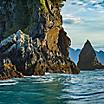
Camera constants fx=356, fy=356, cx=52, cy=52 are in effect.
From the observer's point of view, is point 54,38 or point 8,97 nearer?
point 8,97

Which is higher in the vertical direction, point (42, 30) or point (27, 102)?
point (42, 30)

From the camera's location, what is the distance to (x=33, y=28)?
13812cm

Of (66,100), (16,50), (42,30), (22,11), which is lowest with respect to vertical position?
(66,100)

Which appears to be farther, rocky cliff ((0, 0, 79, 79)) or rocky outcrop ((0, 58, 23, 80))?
rocky cliff ((0, 0, 79, 79))

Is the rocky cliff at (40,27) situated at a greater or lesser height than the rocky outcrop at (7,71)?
greater

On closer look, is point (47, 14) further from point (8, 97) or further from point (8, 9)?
point (8, 97)

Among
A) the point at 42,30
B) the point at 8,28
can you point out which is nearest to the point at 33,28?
the point at 42,30

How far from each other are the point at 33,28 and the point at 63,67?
64.3 feet

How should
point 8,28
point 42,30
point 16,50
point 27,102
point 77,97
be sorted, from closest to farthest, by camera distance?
point 27,102 → point 77,97 → point 16,50 → point 42,30 → point 8,28

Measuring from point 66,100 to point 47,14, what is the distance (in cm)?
10180

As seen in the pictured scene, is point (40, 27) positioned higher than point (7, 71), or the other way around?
point (40, 27)

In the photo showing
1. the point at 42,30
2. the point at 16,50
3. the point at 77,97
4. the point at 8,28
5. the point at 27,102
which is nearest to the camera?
the point at 27,102

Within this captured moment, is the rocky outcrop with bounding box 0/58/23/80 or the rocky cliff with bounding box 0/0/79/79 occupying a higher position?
the rocky cliff with bounding box 0/0/79/79

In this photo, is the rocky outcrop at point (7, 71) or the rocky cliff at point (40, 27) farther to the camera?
the rocky cliff at point (40, 27)
